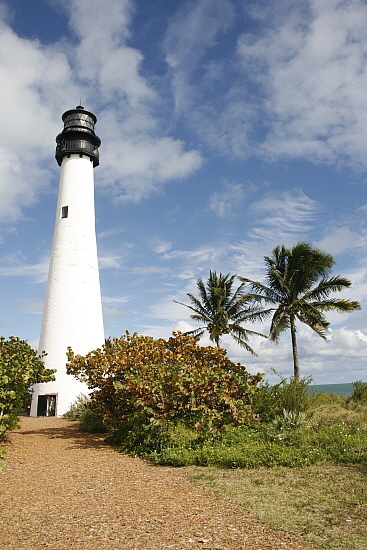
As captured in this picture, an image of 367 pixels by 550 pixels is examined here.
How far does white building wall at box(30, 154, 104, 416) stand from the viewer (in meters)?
18.4

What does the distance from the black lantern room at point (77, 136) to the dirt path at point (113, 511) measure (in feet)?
54.4

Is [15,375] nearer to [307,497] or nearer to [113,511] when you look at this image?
[113,511]

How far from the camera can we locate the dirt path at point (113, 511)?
13.7ft

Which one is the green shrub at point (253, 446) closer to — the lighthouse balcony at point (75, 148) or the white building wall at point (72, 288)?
the white building wall at point (72, 288)

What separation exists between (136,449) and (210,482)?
130 inches

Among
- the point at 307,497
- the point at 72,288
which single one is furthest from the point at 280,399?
the point at 72,288

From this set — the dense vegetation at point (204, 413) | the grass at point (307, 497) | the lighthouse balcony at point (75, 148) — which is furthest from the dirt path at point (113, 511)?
the lighthouse balcony at point (75, 148)

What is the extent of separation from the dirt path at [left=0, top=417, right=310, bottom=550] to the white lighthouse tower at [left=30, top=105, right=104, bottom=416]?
32.9 ft

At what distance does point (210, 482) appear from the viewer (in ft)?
21.4

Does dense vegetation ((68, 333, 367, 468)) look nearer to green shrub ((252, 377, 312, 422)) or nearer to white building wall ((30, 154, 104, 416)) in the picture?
green shrub ((252, 377, 312, 422))

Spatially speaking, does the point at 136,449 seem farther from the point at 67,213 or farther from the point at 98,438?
the point at 67,213

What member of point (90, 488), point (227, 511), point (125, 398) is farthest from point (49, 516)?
point (125, 398)

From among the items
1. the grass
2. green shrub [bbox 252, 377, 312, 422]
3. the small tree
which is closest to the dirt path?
the grass

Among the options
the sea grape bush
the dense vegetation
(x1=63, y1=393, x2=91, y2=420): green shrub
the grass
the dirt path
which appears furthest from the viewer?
(x1=63, y1=393, x2=91, y2=420): green shrub
